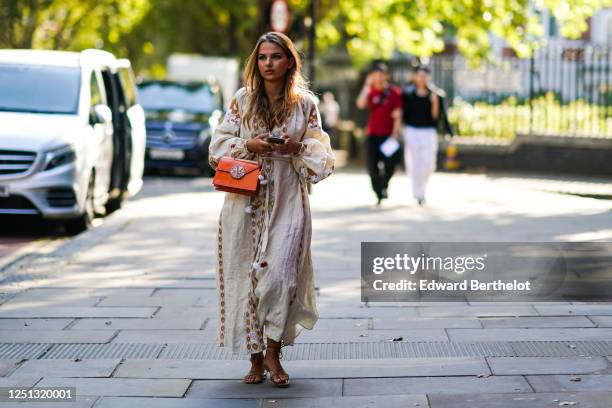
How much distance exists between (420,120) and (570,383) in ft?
32.8

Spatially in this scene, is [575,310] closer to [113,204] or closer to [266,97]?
[266,97]

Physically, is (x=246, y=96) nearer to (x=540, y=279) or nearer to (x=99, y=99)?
(x=540, y=279)

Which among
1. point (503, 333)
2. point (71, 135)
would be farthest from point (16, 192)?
point (503, 333)

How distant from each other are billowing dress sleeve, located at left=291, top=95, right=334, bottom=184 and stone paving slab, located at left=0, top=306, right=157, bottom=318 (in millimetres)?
2531

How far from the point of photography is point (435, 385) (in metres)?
6.59

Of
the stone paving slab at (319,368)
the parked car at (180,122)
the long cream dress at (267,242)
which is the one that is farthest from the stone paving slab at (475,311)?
the parked car at (180,122)

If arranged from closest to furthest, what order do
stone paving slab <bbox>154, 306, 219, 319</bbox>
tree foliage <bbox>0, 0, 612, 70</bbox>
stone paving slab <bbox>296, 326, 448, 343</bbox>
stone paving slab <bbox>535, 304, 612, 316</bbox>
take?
stone paving slab <bbox>296, 326, 448, 343</bbox>
stone paving slab <bbox>535, 304, 612, 316</bbox>
stone paving slab <bbox>154, 306, 219, 319</bbox>
tree foliage <bbox>0, 0, 612, 70</bbox>

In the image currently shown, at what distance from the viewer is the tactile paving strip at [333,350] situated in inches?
291

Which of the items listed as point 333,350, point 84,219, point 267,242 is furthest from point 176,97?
point 267,242

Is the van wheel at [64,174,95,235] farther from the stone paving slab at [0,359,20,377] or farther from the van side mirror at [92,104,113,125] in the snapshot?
the stone paving slab at [0,359,20,377]

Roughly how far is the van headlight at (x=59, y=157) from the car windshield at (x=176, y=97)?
36.3 ft

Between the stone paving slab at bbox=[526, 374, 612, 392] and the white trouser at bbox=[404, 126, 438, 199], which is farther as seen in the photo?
the white trouser at bbox=[404, 126, 438, 199]

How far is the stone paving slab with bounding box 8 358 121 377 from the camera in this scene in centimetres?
695

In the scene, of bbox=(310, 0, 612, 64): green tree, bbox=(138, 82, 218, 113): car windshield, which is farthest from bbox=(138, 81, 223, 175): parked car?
bbox=(310, 0, 612, 64): green tree
